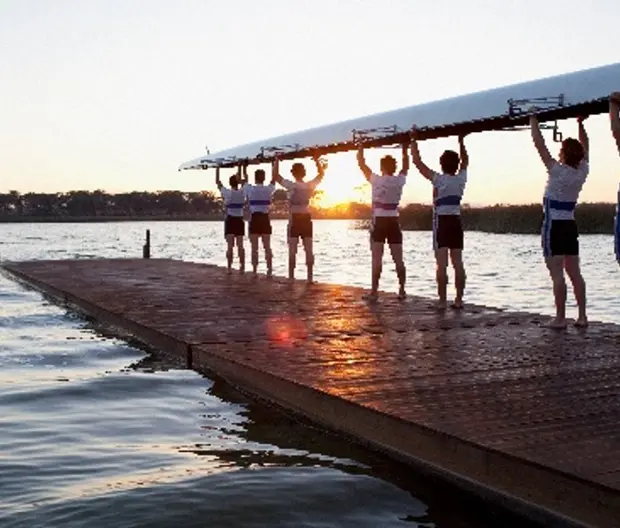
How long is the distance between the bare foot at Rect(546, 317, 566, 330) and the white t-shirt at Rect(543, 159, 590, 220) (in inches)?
43.1

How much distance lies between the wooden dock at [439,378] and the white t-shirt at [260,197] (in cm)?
288

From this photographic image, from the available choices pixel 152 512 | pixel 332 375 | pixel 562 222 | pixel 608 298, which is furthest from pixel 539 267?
pixel 152 512

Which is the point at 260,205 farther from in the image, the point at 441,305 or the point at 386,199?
the point at 441,305

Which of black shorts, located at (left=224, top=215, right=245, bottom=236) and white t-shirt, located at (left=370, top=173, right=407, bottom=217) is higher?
white t-shirt, located at (left=370, top=173, right=407, bottom=217)

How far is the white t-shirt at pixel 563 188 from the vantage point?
8.27 metres

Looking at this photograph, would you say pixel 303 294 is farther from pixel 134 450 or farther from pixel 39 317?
pixel 134 450

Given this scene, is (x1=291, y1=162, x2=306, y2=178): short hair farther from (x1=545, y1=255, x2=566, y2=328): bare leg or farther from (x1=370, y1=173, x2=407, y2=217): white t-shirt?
(x1=545, y1=255, x2=566, y2=328): bare leg

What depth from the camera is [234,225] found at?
16.8 meters

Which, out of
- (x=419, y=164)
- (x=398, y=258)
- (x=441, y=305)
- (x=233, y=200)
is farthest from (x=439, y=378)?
(x=233, y=200)

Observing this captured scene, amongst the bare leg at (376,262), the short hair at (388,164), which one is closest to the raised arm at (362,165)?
the short hair at (388,164)

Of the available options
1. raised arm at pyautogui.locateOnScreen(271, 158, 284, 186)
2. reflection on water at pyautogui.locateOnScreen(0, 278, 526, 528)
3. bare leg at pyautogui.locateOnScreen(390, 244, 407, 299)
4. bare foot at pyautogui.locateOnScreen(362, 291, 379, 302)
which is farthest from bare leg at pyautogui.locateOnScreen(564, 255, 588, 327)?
raised arm at pyautogui.locateOnScreen(271, 158, 284, 186)

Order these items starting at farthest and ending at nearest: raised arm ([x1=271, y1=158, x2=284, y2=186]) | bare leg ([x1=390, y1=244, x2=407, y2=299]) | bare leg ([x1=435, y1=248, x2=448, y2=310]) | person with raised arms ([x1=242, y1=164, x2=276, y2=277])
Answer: person with raised arms ([x1=242, y1=164, x2=276, y2=277]), raised arm ([x1=271, y1=158, x2=284, y2=186]), bare leg ([x1=390, y1=244, x2=407, y2=299]), bare leg ([x1=435, y1=248, x2=448, y2=310])

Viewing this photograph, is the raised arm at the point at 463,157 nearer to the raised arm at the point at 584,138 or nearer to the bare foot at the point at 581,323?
the raised arm at the point at 584,138

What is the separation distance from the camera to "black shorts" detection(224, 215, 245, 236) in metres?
16.7
